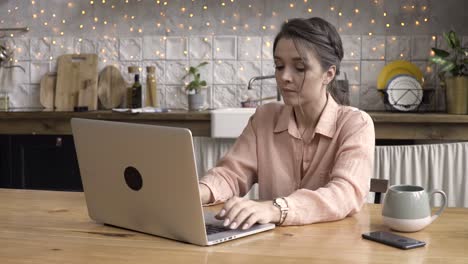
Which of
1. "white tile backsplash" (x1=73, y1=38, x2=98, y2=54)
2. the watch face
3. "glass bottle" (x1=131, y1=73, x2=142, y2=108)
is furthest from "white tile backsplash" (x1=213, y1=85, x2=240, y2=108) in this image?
the watch face

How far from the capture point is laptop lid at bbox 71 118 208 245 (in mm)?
1362

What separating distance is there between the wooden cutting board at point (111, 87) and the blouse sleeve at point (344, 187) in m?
2.45

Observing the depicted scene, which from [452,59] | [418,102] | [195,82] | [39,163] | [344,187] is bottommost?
[39,163]

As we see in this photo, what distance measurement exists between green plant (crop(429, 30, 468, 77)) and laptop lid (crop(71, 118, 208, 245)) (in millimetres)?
2482

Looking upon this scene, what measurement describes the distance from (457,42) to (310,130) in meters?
1.93

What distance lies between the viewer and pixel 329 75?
2078mm

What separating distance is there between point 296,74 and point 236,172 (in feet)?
1.13

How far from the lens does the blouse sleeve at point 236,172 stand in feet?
6.28

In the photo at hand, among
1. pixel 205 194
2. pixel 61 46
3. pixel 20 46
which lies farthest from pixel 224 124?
pixel 205 194

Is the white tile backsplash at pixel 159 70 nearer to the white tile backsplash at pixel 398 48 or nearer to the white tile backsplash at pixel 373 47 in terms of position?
the white tile backsplash at pixel 373 47

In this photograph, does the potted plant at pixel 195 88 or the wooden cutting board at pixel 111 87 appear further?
the wooden cutting board at pixel 111 87

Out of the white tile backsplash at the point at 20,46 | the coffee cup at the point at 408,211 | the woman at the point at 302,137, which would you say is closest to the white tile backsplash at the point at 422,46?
the woman at the point at 302,137

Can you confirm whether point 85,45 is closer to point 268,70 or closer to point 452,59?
point 268,70

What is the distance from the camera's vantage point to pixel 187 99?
4125 mm
